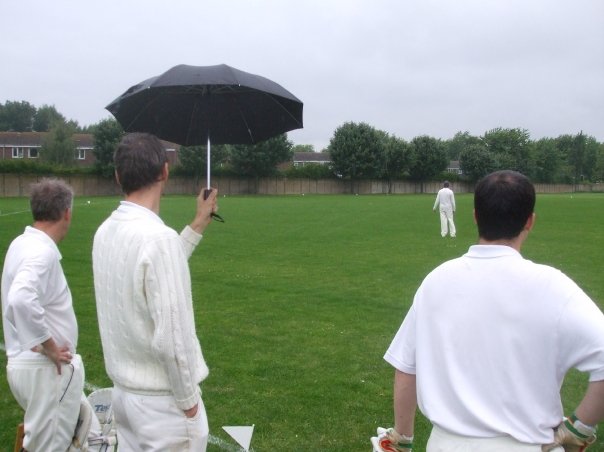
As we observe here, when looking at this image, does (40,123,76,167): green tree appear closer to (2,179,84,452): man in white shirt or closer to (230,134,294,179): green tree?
(230,134,294,179): green tree

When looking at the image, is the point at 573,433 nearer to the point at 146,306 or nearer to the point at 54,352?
the point at 146,306

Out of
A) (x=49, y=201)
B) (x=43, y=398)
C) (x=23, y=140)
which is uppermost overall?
(x=23, y=140)

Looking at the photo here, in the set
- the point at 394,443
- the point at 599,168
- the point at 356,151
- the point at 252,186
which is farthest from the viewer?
the point at 599,168

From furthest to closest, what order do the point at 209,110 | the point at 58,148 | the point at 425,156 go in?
the point at 425,156 → the point at 58,148 → the point at 209,110

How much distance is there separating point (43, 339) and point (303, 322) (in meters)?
6.05

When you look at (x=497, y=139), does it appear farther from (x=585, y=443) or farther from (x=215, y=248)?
→ (x=585, y=443)

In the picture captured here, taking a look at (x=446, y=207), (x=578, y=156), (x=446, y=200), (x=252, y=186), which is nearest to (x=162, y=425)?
(x=446, y=207)

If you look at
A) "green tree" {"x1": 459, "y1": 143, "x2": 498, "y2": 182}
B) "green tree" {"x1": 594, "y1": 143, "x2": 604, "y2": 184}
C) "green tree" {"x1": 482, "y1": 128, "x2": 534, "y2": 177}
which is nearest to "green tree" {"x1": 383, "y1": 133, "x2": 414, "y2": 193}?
"green tree" {"x1": 459, "y1": 143, "x2": 498, "y2": 182}

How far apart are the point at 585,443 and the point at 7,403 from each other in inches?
219

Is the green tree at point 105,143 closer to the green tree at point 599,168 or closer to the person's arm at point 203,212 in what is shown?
the person's arm at point 203,212

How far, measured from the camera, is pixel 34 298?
11.8 feet

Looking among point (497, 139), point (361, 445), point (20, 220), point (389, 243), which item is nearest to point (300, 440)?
point (361, 445)

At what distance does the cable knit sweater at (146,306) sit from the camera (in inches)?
108

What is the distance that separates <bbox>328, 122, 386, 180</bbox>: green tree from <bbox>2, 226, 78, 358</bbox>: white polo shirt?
272 ft
